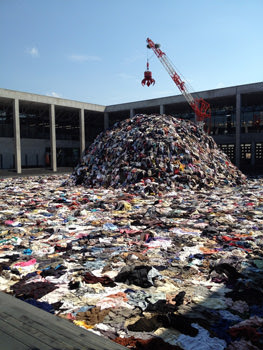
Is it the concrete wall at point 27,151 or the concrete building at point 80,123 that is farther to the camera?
the concrete wall at point 27,151

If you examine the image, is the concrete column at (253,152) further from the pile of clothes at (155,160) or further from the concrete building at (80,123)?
the pile of clothes at (155,160)

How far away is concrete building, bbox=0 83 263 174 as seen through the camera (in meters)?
26.4

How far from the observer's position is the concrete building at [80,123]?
26375 millimetres

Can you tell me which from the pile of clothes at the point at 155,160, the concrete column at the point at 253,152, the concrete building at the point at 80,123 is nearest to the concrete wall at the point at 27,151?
the concrete building at the point at 80,123

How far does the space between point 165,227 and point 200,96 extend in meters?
24.7

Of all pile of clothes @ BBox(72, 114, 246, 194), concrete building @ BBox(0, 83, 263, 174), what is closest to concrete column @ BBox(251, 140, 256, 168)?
concrete building @ BBox(0, 83, 263, 174)

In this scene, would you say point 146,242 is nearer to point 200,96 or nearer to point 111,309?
point 111,309

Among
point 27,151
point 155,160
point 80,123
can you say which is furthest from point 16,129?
point 155,160

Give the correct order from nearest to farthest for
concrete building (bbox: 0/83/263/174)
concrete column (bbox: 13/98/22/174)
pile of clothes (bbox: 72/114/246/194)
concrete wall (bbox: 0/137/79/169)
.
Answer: pile of clothes (bbox: 72/114/246/194)
concrete column (bbox: 13/98/22/174)
concrete building (bbox: 0/83/263/174)
concrete wall (bbox: 0/137/79/169)

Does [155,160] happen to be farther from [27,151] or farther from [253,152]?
[27,151]

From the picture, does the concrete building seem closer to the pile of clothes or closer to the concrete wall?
the concrete wall

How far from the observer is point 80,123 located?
31984mm

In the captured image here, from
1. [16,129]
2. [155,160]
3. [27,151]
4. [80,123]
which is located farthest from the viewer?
[80,123]

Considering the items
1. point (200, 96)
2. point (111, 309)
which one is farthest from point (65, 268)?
point (200, 96)
